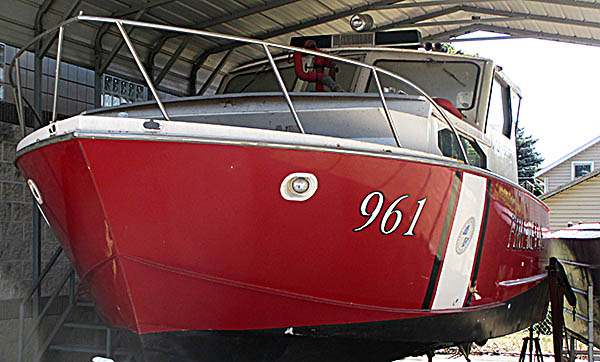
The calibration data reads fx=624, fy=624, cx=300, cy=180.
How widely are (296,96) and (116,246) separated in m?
1.46

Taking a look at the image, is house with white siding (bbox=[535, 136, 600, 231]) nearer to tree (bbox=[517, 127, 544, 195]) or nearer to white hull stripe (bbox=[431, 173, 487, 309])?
tree (bbox=[517, 127, 544, 195])

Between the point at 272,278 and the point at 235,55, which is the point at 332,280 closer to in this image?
the point at 272,278

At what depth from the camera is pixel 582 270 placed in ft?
22.8

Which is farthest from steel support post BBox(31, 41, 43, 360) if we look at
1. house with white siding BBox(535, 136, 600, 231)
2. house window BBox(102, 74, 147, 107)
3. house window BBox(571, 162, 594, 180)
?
house window BBox(571, 162, 594, 180)

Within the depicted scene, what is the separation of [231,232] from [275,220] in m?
0.23

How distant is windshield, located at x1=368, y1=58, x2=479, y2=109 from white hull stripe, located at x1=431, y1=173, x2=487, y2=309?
4.25 feet

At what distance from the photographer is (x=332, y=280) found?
11.3 ft

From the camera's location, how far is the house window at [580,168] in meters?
20.6

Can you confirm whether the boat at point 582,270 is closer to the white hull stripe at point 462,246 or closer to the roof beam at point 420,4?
the white hull stripe at point 462,246

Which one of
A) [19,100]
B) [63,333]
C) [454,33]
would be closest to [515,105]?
[454,33]

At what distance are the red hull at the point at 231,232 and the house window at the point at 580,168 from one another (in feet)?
62.0

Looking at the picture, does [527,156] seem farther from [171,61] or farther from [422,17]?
[171,61]

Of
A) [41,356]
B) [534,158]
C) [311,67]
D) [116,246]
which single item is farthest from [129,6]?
[534,158]

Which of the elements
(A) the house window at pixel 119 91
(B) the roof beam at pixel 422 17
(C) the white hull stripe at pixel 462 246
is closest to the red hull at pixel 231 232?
(C) the white hull stripe at pixel 462 246
